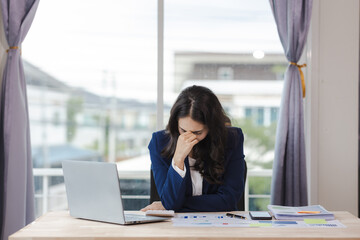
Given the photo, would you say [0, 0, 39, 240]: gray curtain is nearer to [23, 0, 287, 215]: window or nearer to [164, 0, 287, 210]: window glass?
[23, 0, 287, 215]: window

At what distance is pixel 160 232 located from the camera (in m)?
1.51

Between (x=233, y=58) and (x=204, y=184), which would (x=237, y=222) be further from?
(x=233, y=58)

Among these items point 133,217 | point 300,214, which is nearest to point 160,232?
point 133,217

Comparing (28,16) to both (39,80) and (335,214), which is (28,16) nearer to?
(39,80)

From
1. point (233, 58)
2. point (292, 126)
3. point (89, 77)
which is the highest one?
point (233, 58)

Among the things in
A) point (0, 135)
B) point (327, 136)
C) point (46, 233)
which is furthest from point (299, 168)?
point (0, 135)

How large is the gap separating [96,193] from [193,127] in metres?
0.59

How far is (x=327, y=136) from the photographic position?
2805 millimetres

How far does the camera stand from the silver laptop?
156 cm

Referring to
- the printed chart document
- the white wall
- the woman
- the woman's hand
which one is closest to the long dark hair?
the woman

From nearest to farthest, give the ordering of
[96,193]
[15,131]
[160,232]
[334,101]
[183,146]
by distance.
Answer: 1. [160,232]
2. [96,193]
3. [183,146]
4. [15,131]
5. [334,101]

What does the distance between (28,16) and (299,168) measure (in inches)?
78.9

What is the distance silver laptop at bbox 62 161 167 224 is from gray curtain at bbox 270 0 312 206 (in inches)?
48.8

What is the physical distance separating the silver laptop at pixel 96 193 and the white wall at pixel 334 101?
4.99ft
